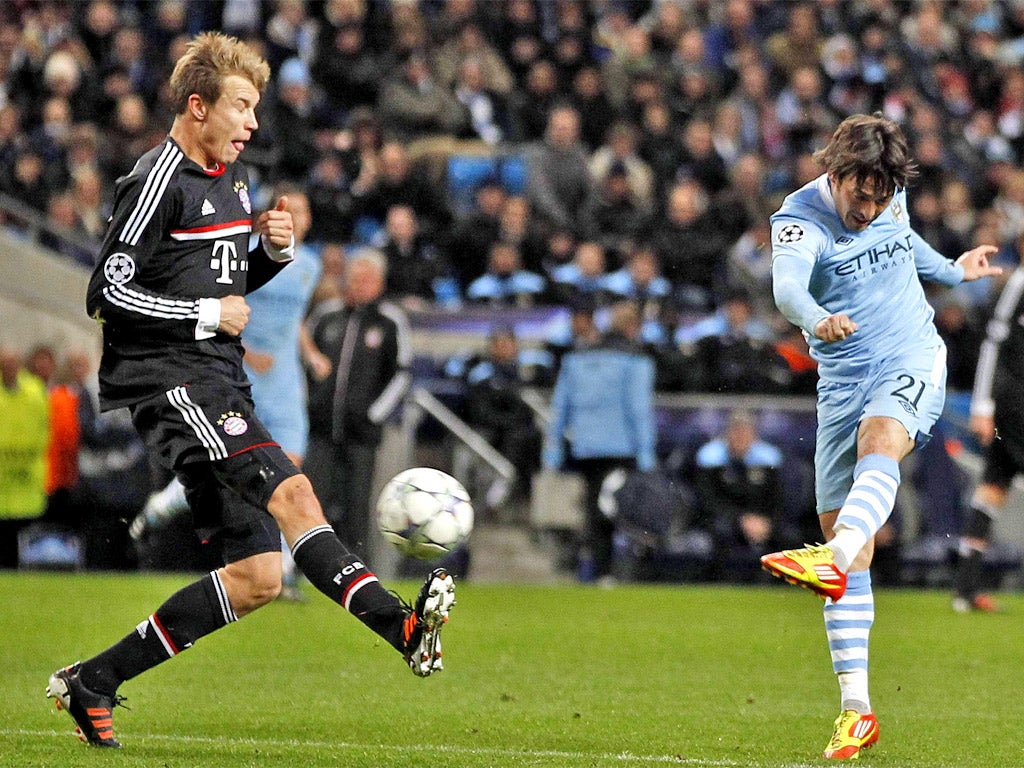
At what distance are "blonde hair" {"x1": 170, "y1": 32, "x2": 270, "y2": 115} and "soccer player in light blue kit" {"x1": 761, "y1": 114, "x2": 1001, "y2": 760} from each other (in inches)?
82.5

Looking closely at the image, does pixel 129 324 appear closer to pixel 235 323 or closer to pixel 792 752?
pixel 235 323

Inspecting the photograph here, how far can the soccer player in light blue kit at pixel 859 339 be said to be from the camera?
636 centimetres

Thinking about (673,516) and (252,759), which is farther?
(673,516)

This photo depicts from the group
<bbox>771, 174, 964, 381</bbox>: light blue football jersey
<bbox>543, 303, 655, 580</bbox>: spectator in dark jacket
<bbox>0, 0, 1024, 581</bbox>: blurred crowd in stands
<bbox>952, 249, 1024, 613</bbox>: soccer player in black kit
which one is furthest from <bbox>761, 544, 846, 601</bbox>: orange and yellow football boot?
<bbox>0, 0, 1024, 581</bbox>: blurred crowd in stands

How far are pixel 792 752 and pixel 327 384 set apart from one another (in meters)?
8.05

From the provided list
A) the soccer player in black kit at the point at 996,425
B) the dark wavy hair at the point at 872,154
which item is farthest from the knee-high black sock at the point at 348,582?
the soccer player in black kit at the point at 996,425

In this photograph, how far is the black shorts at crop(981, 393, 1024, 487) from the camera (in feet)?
42.1

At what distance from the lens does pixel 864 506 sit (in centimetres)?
615

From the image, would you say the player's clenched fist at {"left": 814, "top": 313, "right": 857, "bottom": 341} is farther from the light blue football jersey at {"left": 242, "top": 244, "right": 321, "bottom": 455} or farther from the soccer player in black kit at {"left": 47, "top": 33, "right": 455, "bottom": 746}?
the light blue football jersey at {"left": 242, "top": 244, "right": 321, "bottom": 455}

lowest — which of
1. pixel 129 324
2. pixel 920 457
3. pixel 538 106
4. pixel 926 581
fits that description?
pixel 926 581

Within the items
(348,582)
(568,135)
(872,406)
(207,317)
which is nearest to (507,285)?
(568,135)

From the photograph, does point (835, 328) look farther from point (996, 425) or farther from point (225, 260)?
point (996, 425)

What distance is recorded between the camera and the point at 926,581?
51.3ft

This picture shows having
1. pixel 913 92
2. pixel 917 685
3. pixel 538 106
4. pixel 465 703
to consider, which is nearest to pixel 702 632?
pixel 917 685
